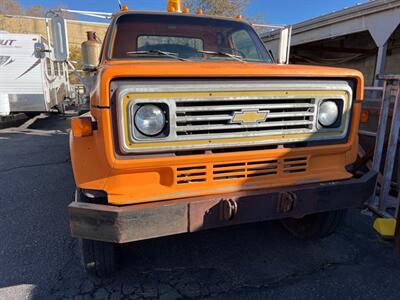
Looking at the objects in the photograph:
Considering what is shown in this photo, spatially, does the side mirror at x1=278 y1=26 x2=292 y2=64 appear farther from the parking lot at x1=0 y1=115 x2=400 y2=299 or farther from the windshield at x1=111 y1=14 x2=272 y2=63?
the parking lot at x1=0 y1=115 x2=400 y2=299

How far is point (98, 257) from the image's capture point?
2.44 meters

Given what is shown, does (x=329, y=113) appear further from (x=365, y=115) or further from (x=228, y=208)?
(x=365, y=115)

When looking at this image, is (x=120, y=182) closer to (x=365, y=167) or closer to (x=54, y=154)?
(x=365, y=167)

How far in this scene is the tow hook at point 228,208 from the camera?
6.92ft

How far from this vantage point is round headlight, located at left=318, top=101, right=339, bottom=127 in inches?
94.0

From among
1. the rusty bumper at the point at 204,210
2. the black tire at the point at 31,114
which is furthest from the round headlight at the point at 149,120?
the black tire at the point at 31,114

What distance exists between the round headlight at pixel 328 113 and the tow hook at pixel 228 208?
950 millimetres

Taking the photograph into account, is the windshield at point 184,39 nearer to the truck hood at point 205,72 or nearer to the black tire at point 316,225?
the truck hood at point 205,72

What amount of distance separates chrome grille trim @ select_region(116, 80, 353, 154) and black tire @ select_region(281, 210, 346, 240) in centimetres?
97

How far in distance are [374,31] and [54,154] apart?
25.3 feet

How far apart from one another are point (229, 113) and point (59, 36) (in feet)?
6.46

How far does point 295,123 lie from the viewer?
7.52 feet

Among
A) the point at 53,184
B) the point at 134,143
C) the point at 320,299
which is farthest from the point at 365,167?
the point at 53,184

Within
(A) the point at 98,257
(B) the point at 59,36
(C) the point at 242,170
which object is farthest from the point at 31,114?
(C) the point at 242,170
